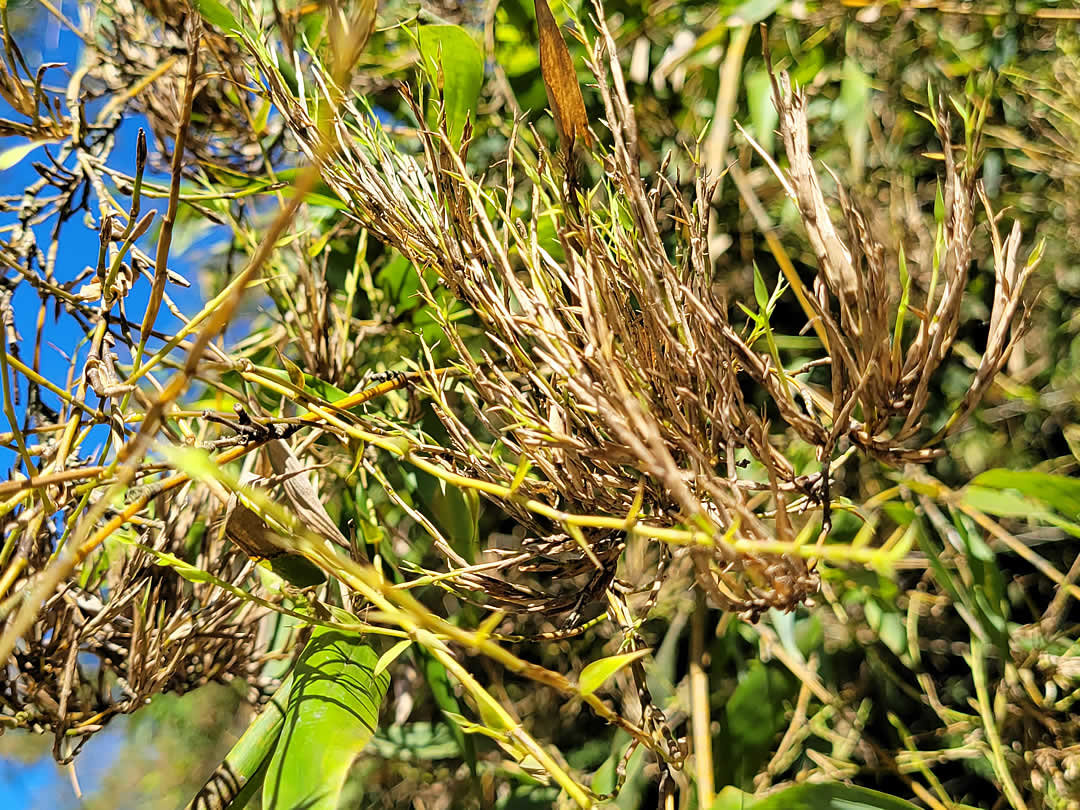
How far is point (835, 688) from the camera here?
452 mm

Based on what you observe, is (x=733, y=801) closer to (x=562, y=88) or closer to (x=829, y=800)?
(x=829, y=800)

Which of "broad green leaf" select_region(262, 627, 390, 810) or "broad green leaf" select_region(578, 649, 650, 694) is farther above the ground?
"broad green leaf" select_region(578, 649, 650, 694)

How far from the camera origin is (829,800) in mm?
194

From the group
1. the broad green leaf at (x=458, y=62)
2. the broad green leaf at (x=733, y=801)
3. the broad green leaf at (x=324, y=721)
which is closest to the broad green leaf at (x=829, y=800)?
the broad green leaf at (x=733, y=801)

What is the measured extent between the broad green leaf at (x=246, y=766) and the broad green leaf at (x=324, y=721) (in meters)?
0.02

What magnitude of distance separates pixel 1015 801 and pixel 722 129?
0.27 m

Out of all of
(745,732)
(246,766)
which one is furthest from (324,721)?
(745,732)

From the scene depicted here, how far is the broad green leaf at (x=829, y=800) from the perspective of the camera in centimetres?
19

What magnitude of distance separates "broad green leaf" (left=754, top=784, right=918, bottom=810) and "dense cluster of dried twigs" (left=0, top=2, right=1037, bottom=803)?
46 millimetres

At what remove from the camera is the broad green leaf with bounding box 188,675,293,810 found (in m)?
0.27

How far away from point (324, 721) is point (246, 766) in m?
0.06

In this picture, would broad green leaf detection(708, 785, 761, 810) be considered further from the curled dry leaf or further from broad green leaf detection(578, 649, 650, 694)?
the curled dry leaf

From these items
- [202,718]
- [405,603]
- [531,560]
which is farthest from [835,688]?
[202,718]

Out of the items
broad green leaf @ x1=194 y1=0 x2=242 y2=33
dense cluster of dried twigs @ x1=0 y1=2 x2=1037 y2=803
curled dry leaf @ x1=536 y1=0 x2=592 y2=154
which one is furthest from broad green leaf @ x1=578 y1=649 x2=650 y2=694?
broad green leaf @ x1=194 y1=0 x2=242 y2=33
